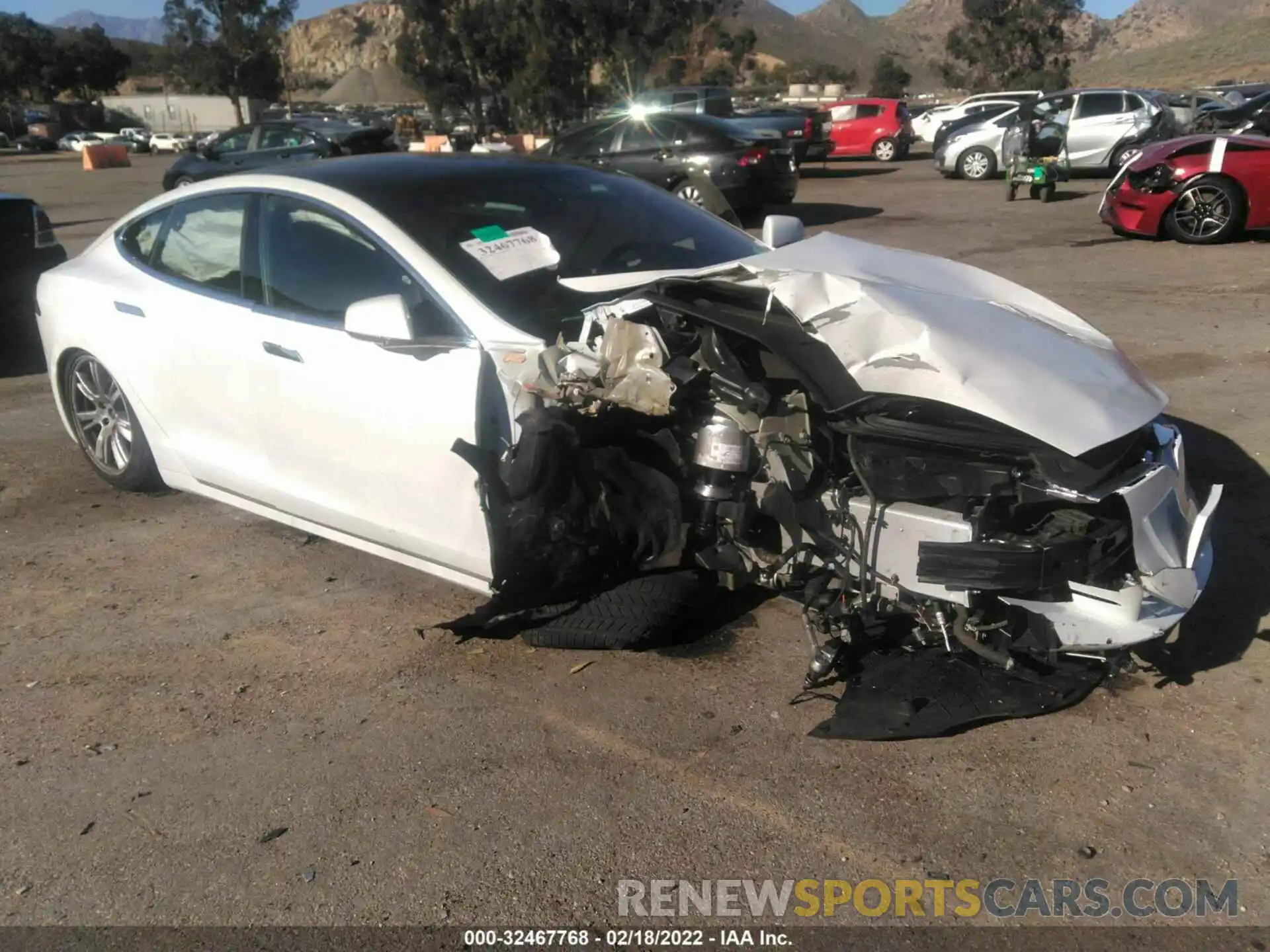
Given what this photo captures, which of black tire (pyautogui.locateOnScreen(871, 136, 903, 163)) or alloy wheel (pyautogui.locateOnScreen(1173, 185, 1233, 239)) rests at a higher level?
alloy wheel (pyautogui.locateOnScreen(1173, 185, 1233, 239))

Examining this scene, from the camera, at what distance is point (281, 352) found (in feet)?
13.5

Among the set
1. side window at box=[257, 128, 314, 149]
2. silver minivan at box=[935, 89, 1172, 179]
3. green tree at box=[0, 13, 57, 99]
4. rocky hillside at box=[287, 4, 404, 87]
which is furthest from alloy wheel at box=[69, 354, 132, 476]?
rocky hillside at box=[287, 4, 404, 87]

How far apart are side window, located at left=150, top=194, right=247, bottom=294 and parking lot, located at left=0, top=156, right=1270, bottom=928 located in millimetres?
1174

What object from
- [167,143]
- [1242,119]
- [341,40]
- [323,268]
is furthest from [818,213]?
[341,40]

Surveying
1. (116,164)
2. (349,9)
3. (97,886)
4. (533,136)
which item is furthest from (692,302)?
(349,9)

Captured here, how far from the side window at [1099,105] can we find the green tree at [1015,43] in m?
30.7

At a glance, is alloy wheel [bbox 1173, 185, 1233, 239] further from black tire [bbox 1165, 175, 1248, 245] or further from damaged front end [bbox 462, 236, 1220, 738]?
damaged front end [bbox 462, 236, 1220, 738]

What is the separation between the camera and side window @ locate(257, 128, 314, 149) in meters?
22.0

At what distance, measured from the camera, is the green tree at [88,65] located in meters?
82.6

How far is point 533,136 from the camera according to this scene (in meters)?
35.4

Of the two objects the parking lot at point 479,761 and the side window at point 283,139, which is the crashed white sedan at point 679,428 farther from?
the side window at point 283,139

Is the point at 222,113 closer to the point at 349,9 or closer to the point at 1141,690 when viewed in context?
the point at 1141,690

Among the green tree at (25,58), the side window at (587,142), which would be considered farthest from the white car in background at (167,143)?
the side window at (587,142)
